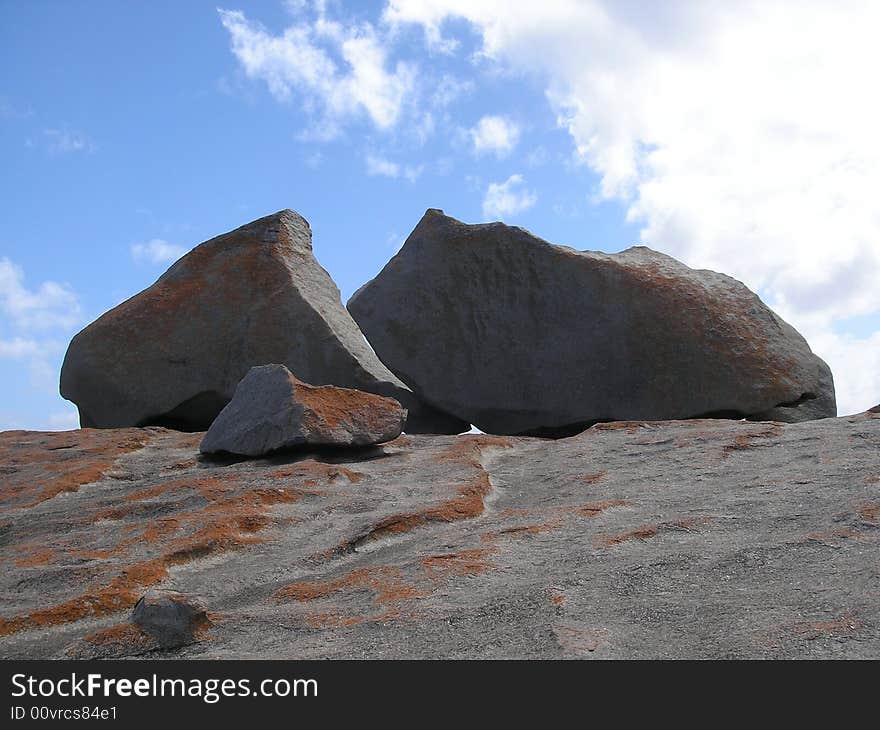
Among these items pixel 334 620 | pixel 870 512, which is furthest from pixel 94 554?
pixel 870 512

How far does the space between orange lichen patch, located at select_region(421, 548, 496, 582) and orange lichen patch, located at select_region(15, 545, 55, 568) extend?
5.15ft

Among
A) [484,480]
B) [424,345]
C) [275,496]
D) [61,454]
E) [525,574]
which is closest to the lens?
[525,574]

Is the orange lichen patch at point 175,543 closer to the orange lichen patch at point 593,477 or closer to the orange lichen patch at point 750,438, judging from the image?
the orange lichen patch at point 593,477

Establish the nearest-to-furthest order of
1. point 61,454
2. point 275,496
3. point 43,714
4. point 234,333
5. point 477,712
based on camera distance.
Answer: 1. point 477,712
2. point 43,714
3. point 275,496
4. point 61,454
5. point 234,333

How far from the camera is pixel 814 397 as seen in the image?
340 inches

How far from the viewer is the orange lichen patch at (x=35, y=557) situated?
3.78 metres

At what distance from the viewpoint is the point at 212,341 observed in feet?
27.0

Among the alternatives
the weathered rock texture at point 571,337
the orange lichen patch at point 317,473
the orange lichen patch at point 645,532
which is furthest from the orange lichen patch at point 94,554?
the weathered rock texture at point 571,337

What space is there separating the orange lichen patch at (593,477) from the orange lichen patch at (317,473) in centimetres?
112

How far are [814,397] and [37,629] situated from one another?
7234 millimetres

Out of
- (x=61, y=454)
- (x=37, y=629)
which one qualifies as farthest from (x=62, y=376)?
(x=37, y=629)

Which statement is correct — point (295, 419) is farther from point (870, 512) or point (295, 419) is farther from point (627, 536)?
point (870, 512)

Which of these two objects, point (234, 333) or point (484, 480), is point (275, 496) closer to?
point (484, 480)

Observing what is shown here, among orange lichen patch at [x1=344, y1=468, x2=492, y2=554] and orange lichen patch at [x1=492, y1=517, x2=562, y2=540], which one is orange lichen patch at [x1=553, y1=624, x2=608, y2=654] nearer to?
orange lichen patch at [x1=492, y1=517, x2=562, y2=540]
